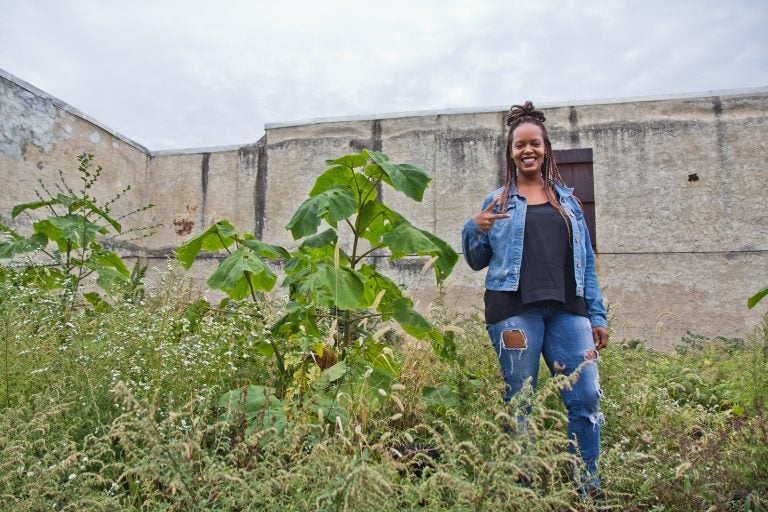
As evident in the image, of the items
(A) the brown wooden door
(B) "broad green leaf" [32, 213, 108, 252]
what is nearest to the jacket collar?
(B) "broad green leaf" [32, 213, 108, 252]

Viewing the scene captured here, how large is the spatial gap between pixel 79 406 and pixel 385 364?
1566mm

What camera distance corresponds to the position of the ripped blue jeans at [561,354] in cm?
251

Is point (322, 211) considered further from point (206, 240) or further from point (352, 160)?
point (206, 240)

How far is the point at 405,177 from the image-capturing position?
3.12 metres

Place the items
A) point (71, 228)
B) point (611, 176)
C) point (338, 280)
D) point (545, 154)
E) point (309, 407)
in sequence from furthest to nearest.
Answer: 1. point (611, 176)
2. point (71, 228)
3. point (545, 154)
4. point (338, 280)
5. point (309, 407)

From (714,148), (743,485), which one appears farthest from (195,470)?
(714,148)

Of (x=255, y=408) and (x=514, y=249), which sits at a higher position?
(x=514, y=249)

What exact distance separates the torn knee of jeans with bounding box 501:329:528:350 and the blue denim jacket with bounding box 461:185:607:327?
0.20m

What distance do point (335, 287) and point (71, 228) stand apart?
199 cm

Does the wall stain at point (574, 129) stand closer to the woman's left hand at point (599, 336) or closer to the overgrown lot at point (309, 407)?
the overgrown lot at point (309, 407)

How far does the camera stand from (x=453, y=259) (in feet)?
10.5

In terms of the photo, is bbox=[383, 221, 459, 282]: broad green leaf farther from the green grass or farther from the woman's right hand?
the green grass

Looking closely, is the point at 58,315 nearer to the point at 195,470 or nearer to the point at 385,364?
the point at 195,470

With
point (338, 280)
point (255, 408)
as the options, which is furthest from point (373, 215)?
point (255, 408)
